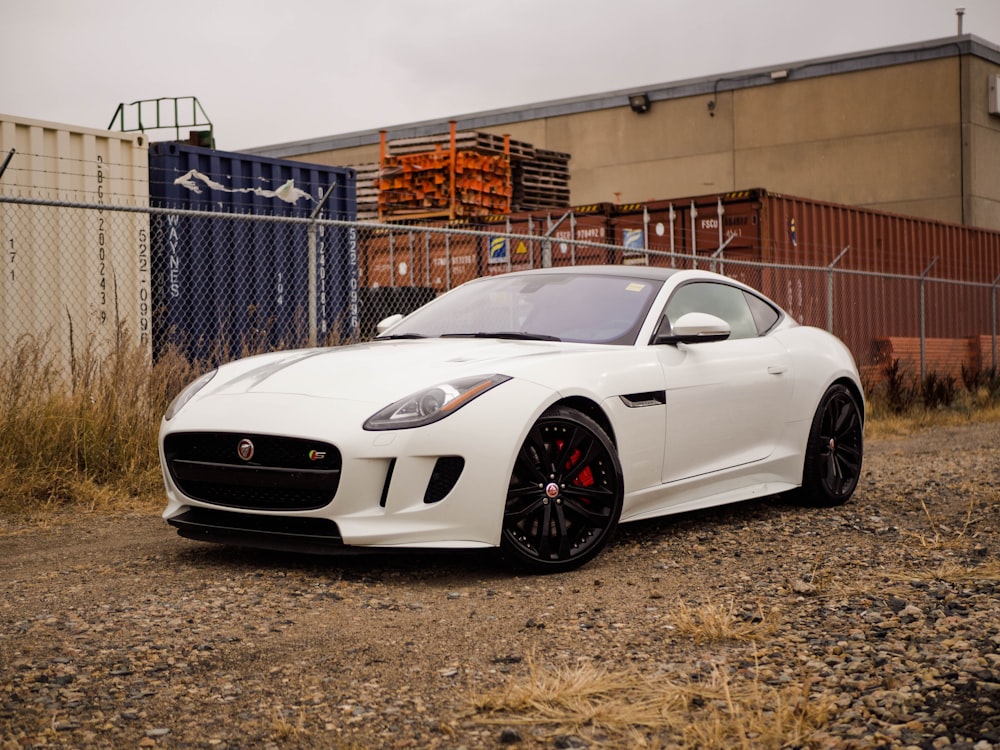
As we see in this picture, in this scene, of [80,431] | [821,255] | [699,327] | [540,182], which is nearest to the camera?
[699,327]

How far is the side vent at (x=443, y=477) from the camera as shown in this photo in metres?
4.61

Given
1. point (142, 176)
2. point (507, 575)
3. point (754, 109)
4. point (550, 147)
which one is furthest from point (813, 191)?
point (507, 575)

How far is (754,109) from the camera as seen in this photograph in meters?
29.6

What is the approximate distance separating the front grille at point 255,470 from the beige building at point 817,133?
992 inches

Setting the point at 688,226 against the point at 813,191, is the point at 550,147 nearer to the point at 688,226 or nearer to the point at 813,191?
the point at 813,191

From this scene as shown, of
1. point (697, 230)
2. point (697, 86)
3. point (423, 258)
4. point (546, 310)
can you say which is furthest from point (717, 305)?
point (697, 86)

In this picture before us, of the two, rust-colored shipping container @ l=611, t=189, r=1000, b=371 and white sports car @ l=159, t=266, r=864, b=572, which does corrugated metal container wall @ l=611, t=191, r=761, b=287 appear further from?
white sports car @ l=159, t=266, r=864, b=572

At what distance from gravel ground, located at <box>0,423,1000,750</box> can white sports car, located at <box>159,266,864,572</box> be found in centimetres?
26

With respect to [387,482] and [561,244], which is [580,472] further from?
[561,244]

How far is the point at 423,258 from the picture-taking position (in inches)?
664

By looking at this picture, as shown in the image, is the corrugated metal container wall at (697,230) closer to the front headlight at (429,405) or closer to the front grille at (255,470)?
the front headlight at (429,405)

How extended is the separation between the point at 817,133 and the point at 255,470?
26335mm

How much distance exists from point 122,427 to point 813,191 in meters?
24.2

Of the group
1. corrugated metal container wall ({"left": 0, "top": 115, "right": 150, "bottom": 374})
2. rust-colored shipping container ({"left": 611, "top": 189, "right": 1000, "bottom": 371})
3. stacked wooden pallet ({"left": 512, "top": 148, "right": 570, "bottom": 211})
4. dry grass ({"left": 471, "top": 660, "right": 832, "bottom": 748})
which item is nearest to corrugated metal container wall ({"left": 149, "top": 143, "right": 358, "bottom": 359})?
corrugated metal container wall ({"left": 0, "top": 115, "right": 150, "bottom": 374})
